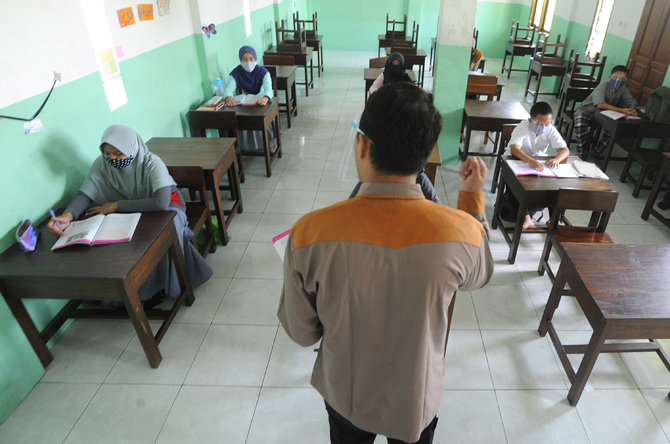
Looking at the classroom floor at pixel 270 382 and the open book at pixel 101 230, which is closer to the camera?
the classroom floor at pixel 270 382

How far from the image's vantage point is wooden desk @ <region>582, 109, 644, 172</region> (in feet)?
12.6

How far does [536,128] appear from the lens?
3053mm

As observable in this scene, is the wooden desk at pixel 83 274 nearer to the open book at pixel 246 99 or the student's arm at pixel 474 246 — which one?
the student's arm at pixel 474 246

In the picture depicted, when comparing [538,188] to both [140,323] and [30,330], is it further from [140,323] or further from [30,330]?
[30,330]

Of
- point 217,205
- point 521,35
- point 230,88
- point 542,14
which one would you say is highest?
point 542,14

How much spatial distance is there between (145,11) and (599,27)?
20.5 ft

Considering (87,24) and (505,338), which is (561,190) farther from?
(87,24)

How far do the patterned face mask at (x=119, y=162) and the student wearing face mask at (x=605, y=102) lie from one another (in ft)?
14.6

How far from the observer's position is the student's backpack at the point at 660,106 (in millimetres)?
3652

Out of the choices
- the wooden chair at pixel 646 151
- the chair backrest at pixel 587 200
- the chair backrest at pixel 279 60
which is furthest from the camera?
the chair backrest at pixel 279 60

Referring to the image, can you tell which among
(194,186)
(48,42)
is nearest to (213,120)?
(194,186)

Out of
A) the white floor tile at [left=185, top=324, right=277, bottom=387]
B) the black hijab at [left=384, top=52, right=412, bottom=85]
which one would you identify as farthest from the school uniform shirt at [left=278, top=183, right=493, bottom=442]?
the black hijab at [left=384, top=52, right=412, bottom=85]

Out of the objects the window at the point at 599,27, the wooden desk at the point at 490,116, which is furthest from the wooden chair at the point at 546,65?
the wooden desk at the point at 490,116

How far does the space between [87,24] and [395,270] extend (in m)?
2.60
